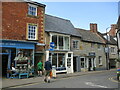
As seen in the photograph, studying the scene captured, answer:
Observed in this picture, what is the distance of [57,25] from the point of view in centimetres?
2169

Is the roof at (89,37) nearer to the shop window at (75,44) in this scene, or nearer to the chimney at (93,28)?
the chimney at (93,28)

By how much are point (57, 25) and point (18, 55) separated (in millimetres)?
9072

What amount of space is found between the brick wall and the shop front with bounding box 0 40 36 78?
4.39 ft

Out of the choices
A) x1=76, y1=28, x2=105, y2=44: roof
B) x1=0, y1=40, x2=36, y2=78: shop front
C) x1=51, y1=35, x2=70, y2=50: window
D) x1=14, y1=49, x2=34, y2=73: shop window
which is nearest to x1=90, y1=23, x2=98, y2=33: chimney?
x1=76, y1=28, x2=105, y2=44: roof

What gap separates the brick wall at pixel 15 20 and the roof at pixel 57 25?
8.91ft

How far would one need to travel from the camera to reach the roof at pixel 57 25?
19688 mm

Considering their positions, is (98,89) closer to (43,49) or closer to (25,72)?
(25,72)

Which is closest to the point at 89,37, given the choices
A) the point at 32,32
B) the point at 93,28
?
the point at 93,28

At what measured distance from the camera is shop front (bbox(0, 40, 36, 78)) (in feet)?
45.7

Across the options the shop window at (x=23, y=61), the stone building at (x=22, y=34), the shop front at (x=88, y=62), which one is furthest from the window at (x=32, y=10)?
the shop front at (x=88, y=62)

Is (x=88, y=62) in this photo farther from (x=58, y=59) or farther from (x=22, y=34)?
(x=22, y=34)

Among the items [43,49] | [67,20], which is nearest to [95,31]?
[67,20]

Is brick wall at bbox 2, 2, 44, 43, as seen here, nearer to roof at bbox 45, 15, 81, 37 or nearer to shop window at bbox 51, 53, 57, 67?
roof at bbox 45, 15, 81, 37

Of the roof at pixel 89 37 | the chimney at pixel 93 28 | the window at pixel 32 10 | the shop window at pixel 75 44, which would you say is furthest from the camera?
the chimney at pixel 93 28
